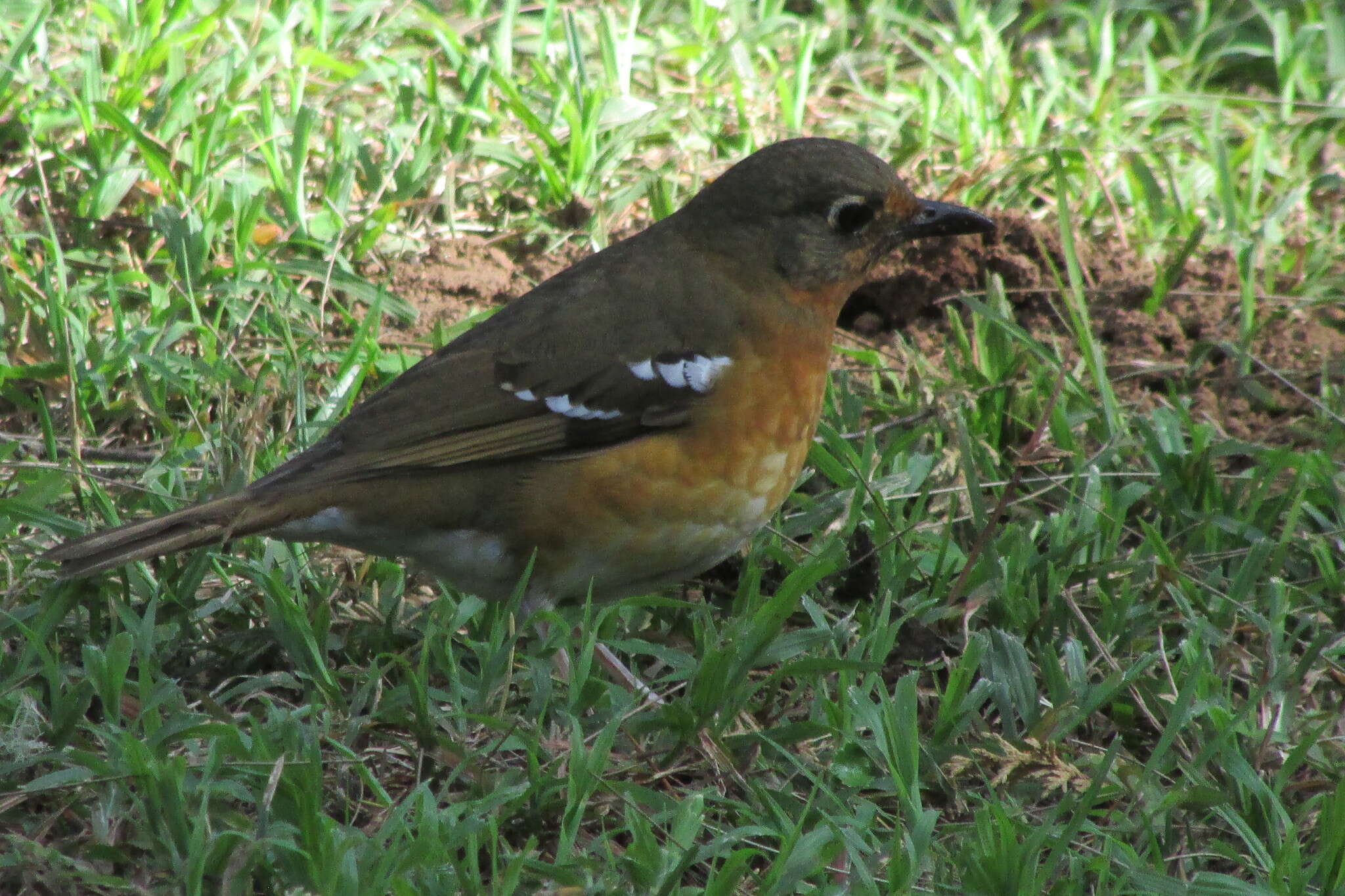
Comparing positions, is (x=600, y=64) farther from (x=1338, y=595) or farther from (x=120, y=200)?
(x=1338, y=595)

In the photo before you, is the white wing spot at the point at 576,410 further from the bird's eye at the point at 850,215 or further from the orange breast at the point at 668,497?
the bird's eye at the point at 850,215

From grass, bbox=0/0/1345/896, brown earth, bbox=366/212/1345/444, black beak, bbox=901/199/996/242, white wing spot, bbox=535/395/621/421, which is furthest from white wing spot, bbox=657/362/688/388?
brown earth, bbox=366/212/1345/444

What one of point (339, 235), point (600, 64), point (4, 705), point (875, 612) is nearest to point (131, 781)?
point (4, 705)

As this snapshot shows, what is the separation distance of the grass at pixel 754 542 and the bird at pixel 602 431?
0.23 meters

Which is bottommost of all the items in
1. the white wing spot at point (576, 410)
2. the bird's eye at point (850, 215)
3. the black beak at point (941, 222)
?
the white wing spot at point (576, 410)

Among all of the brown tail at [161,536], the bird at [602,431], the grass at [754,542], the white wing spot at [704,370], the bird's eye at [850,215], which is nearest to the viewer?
the grass at [754,542]

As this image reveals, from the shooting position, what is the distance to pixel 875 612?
447 cm

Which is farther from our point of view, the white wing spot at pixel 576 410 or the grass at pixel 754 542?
the white wing spot at pixel 576 410

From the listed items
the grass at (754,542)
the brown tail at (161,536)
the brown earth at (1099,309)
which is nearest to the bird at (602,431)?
the brown tail at (161,536)

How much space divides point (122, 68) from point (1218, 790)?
16.5 ft

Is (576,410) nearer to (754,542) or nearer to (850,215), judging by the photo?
(754,542)

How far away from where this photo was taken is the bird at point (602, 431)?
14.0 ft

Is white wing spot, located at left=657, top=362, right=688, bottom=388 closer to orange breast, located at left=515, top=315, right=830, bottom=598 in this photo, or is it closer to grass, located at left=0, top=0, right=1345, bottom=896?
orange breast, located at left=515, top=315, right=830, bottom=598

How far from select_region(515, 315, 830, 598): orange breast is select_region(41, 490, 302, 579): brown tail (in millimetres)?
734
